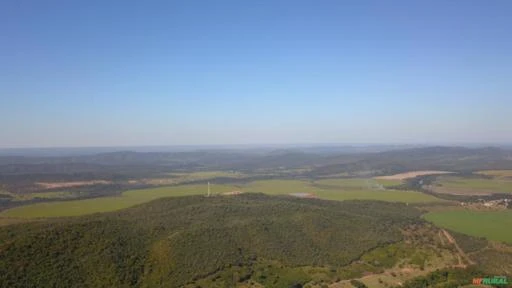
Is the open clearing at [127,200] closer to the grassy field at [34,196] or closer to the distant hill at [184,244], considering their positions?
the grassy field at [34,196]

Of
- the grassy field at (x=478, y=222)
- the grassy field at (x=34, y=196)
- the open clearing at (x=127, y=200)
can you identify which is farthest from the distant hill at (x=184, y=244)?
the grassy field at (x=34, y=196)

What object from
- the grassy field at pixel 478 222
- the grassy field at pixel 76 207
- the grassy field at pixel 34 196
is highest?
the grassy field at pixel 34 196

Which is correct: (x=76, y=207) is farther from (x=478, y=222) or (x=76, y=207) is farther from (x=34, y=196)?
(x=478, y=222)

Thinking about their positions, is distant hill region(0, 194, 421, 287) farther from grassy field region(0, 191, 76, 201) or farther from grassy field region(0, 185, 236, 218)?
grassy field region(0, 191, 76, 201)

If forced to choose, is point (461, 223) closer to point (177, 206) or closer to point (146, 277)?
point (177, 206)

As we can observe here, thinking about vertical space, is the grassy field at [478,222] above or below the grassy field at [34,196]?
below

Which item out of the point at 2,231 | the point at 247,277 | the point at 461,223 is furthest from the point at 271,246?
the point at 461,223
